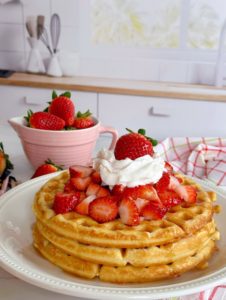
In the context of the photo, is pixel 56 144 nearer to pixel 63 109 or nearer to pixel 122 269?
pixel 63 109

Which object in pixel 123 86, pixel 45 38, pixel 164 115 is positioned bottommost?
pixel 164 115

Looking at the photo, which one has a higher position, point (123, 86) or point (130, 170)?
point (130, 170)

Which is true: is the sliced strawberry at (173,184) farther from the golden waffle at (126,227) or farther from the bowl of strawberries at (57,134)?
the bowl of strawberries at (57,134)

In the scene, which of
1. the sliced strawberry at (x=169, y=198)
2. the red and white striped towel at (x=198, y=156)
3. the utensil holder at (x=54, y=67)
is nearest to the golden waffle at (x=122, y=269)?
the sliced strawberry at (x=169, y=198)

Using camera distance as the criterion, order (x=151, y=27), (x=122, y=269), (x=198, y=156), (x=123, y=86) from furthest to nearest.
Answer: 1. (x=151, y=27)
2. (x=123, y=86)
3. (x=198, y=156)
4. (x=122, y=269)

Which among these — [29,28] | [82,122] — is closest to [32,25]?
[29,28]

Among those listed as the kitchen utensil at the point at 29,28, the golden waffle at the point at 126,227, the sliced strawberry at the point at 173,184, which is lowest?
the golden waffle at the point at 126,227

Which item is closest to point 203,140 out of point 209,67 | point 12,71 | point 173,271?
point 173,271

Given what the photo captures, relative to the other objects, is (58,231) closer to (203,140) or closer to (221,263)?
(221,263)
